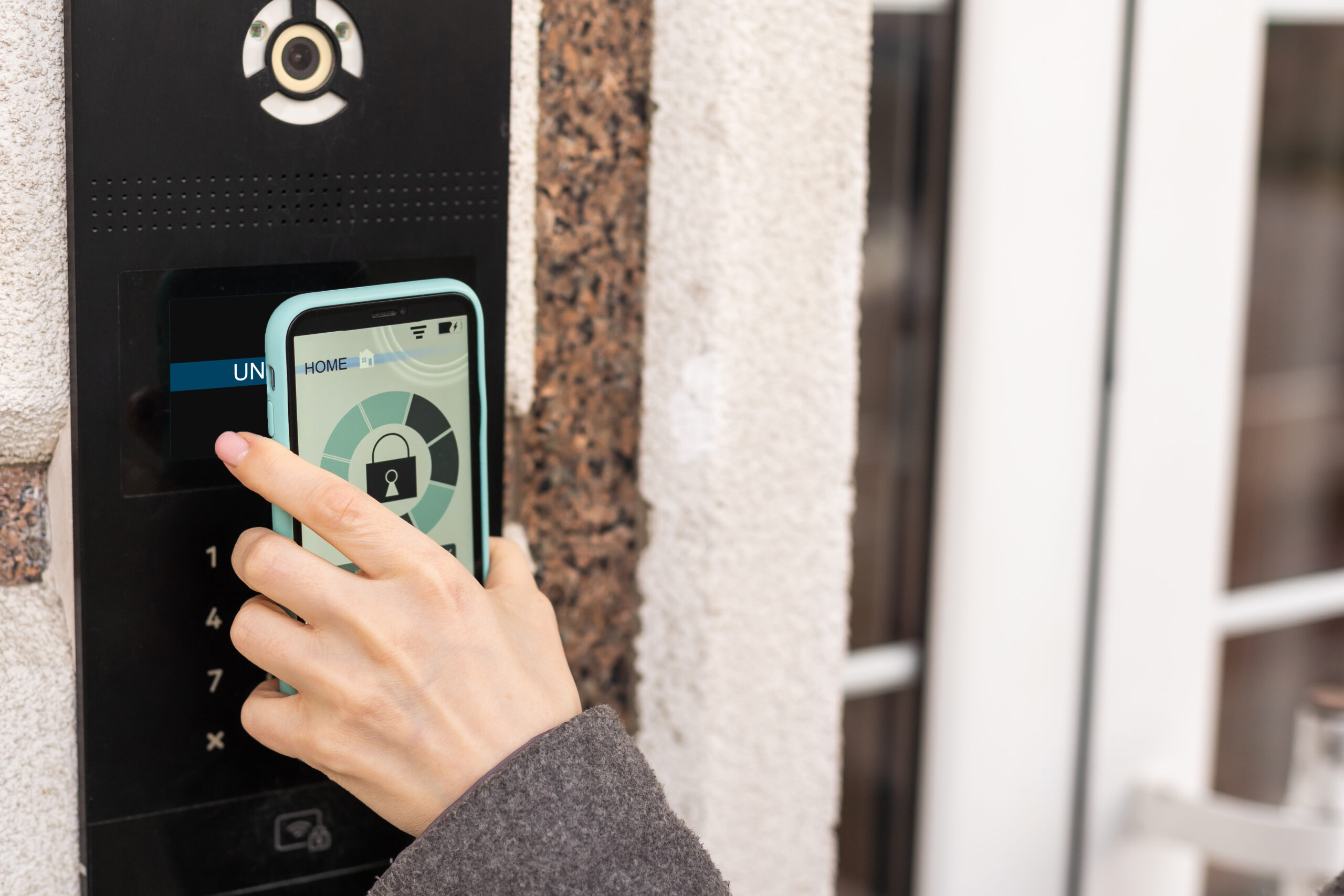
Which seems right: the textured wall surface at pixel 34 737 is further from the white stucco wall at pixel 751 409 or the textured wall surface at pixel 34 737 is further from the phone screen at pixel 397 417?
the white stucco wall at pixel 751 409

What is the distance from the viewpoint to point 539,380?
65 centimetres

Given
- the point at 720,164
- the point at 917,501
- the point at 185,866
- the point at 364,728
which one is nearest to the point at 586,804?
the point at 364,728

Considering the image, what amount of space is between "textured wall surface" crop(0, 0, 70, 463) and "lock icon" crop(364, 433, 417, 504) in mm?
136

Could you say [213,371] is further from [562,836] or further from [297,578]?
[562,836]

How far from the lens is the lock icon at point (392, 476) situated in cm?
51

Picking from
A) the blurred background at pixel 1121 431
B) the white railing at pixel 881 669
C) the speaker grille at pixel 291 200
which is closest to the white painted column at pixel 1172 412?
the blurred background at pixel 1121 431

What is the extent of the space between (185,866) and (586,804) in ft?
0.67

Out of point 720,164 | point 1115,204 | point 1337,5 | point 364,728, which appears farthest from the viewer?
point 1337,5

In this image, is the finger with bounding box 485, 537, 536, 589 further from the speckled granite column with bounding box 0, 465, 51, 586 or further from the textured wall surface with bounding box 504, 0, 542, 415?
the speckled granite column with bounding box 0, 465, 51, 586

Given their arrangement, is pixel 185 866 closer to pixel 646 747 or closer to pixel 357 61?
pixel 646 747

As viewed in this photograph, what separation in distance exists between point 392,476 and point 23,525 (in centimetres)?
17

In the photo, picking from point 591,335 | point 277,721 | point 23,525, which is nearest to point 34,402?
point 23,525

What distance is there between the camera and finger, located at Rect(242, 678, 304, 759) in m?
0.48

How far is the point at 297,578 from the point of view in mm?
459
